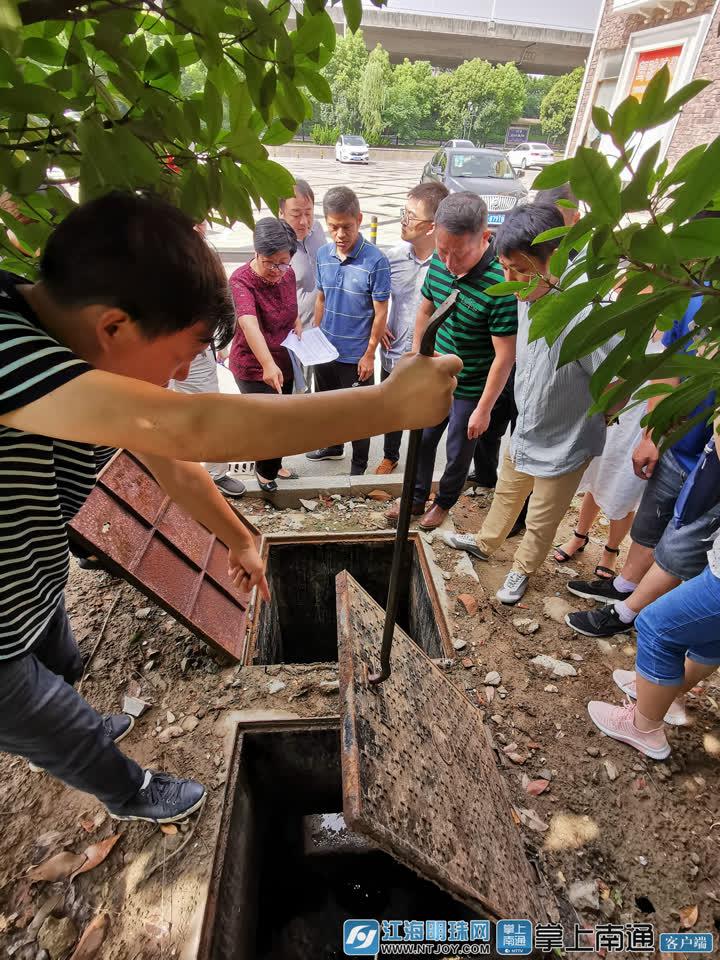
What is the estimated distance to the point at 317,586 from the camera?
135 inches

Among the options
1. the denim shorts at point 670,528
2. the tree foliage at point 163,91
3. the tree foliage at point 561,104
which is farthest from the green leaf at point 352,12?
the tree foliage at point 561,104

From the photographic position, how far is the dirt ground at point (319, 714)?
1.64 m

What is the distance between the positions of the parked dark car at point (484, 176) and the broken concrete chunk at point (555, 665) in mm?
9858

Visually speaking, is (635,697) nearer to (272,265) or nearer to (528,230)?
(528,230)

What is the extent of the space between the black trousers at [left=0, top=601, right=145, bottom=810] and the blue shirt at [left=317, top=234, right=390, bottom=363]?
262 cm

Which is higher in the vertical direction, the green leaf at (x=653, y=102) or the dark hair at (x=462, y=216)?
the green leaf at (x=653, y=102)

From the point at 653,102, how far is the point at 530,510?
2.33 metres

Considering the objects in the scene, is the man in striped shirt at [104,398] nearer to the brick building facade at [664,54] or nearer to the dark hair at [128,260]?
the dark hair at [128,260]

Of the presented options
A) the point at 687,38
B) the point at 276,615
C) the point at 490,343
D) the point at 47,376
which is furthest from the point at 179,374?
the point at 687,38

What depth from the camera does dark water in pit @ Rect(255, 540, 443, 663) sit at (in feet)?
10.7

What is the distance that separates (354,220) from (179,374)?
8.41ft

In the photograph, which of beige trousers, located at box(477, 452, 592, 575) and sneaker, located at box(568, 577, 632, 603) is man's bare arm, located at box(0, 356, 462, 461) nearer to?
beige trousers, located at box(477, 452, 592, 575)

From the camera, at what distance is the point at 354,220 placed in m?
3.31

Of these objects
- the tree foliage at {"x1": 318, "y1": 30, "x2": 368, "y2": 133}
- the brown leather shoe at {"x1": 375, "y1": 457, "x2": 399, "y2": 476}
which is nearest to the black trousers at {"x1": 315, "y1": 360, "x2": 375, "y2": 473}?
the brown leather shoe at {"x1": 375, "y1": 457, "x2": 399, "y2": 476}
